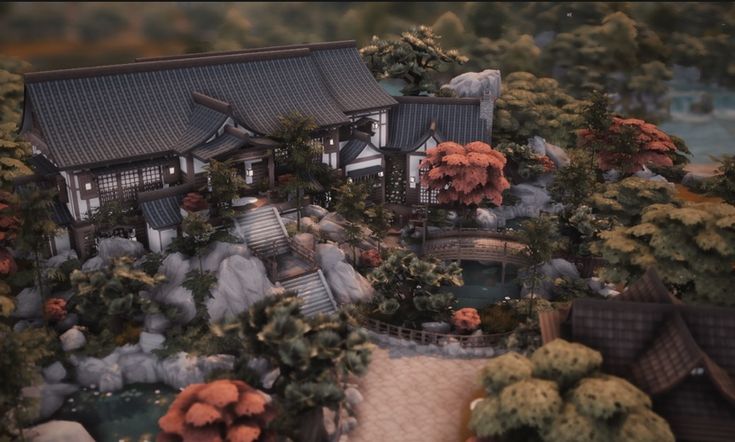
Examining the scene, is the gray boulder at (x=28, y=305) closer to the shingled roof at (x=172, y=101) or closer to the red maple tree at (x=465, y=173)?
the shingled roof at (x=172, y=101)

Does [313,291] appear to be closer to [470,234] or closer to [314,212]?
[314,212]

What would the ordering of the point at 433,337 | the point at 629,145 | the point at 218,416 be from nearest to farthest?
the point at 218,416 < the point at 433,337 < the point at 629,145

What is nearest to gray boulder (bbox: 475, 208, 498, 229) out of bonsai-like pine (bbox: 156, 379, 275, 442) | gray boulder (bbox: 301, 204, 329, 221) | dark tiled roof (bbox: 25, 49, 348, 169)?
gray boulder (bbox: 301, 204, 329, 221)

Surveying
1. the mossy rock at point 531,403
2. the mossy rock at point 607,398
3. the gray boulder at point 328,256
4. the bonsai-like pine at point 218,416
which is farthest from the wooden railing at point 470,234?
the bonsai-like pine at point 218,416

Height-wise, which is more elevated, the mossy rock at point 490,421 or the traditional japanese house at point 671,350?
the traditional japanese house at point 671,350

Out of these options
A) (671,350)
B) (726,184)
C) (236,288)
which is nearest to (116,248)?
(236,288)

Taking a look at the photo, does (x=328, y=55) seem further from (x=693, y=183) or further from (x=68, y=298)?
(x=693, y=183)
